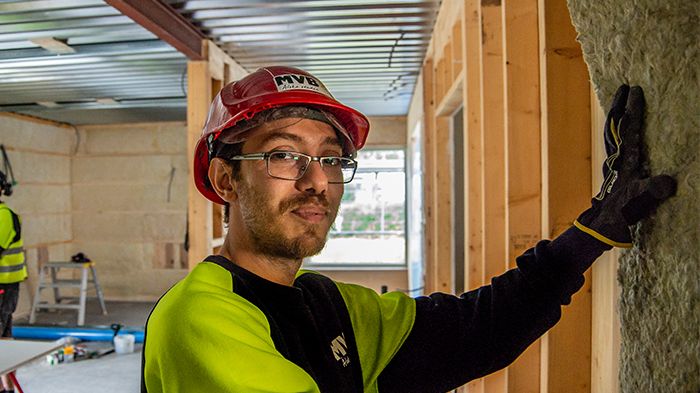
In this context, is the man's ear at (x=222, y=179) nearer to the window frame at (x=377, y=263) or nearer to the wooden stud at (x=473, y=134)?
the wooden stud at (x=473, y=134)

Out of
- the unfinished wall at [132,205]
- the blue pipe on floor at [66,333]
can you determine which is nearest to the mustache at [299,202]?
the blue pipe on floor at [66,333]

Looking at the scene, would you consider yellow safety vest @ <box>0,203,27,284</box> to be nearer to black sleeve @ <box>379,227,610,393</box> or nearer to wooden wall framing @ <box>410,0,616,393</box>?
wooden wall framing @ <box>410,0,616,393</box>

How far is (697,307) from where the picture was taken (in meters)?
0.79

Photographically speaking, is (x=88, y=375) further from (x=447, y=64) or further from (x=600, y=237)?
(x=600, y=237)

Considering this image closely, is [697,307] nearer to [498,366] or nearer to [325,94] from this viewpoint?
[498,366]

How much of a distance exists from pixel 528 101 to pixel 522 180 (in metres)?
0.26

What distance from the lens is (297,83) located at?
4.51ft

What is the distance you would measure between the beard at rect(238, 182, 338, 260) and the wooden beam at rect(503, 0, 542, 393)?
0.77 meters

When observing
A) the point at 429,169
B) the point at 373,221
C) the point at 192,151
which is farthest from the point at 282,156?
the point at 373,221

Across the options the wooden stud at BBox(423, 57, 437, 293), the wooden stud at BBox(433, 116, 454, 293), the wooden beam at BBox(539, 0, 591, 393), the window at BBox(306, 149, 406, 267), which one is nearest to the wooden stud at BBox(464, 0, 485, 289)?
the wooden beam at BBox(539, 0, 591, 393)

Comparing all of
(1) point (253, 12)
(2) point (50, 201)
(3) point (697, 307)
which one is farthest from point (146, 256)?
(3) point (697, 307)

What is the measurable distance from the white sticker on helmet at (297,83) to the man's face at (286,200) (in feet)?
0.27

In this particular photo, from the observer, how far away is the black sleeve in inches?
52.0

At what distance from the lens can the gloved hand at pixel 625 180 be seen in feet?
3.04
